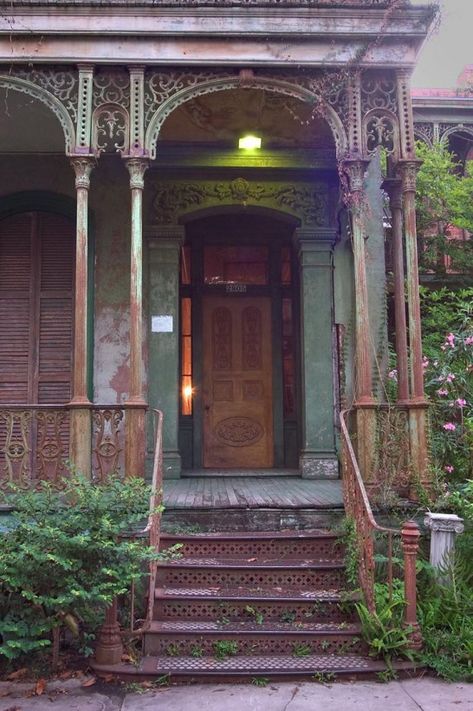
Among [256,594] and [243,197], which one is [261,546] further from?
[243,197]

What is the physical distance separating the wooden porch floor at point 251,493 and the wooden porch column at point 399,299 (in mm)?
1300

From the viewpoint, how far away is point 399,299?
6.91m

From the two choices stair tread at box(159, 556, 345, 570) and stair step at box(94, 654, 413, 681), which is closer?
stair step at box(94, 654, 413, 681)

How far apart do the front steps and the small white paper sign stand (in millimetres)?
3026

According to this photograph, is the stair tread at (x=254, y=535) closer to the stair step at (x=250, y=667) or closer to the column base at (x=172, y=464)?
the stair step at (x=250, y=667)

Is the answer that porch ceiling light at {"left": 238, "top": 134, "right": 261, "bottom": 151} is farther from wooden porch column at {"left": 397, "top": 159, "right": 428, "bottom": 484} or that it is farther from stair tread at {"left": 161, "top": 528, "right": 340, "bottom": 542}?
stair tread at {"left": 161, "top": 528, "right": 340, "bottom": 542}

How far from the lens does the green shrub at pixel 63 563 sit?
412 centimetres

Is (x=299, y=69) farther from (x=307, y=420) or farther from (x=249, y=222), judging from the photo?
(x=307, y=420)

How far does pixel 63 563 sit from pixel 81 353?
7.22 feet

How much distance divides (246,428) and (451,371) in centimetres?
279

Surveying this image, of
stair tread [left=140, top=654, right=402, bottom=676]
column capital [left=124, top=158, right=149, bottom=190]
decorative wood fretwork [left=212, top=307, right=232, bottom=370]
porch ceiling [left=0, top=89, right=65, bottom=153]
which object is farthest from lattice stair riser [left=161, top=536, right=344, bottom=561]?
porch ceiling [left=0, top=89, right=65, bottom=153]

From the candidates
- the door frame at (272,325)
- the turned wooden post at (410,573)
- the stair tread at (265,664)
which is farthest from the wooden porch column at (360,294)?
the door frame at (272,325)

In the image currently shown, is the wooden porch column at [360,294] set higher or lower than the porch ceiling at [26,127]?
lower

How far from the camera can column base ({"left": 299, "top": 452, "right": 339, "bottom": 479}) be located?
302 inches
